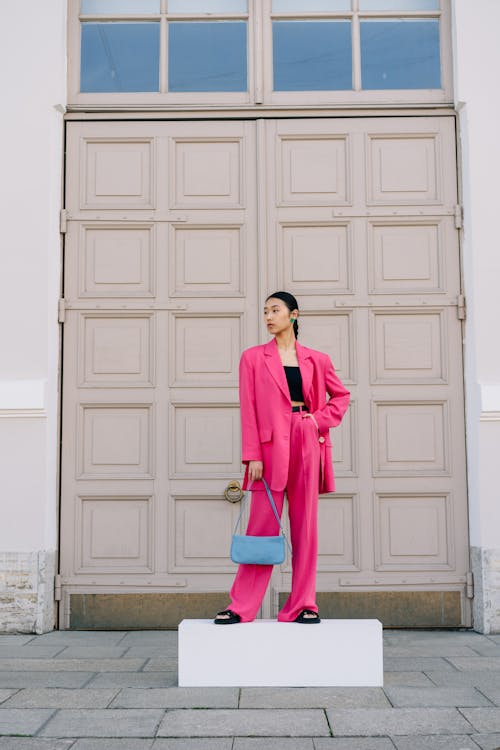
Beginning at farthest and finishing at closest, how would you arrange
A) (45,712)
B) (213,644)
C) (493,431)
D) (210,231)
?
(210,231)
(493,431)
(213,644)
(45,712)

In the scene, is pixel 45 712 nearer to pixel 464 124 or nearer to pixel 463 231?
pixel 463 231

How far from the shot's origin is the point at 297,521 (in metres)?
4.44

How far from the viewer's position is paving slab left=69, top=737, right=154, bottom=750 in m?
3.19

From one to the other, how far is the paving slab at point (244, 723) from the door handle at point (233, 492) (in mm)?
2162

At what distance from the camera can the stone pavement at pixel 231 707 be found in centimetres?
327

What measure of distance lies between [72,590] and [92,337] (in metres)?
1.73

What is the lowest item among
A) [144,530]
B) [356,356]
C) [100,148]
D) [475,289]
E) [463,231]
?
[144,530]

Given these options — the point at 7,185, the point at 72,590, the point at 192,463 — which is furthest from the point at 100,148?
the point at 72,590

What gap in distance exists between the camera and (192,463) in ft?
19.2

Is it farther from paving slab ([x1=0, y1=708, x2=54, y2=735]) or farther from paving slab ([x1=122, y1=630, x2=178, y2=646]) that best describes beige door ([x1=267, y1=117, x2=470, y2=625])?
paving slab ([x1=0, y1=708, x2=54, y2=735])

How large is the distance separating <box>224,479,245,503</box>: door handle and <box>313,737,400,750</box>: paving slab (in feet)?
8.39

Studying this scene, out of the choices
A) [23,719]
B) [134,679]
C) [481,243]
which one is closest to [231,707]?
[134,679]

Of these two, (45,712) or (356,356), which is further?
(356,356)

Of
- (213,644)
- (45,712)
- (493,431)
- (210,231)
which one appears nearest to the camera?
(45,712)
